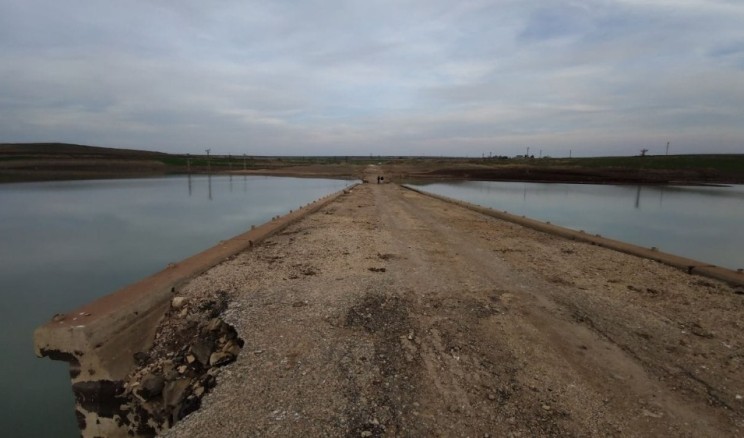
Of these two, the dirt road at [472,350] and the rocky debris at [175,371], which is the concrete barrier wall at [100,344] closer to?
the rocky debris at [175,371]

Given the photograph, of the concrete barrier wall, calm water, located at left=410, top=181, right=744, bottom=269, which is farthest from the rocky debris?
calm water, located at left=410, top=181, right=744, bottom=269

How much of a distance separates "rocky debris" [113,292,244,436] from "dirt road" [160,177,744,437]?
0.75ft

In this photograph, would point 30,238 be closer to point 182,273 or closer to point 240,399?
point 182,273

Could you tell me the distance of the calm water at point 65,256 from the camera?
200 inches

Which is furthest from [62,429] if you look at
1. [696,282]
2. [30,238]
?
[30,238]

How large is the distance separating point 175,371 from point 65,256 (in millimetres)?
10024

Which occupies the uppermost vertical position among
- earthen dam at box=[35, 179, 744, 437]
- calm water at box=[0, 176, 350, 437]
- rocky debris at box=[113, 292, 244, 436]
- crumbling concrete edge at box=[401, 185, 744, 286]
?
crumbling concrete edge at box=[401, 185, 744, 286]

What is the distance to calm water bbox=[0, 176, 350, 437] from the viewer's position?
5.08m

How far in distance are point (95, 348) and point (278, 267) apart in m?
3.43

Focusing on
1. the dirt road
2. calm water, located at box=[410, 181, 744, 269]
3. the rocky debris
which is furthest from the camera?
calm water, located at box=[410, 181, 744, 269]

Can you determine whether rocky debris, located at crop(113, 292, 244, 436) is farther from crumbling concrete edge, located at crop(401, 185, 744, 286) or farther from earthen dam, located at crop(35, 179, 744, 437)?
crumbling concrete edge, located at crop(401, 185, 744, 286)

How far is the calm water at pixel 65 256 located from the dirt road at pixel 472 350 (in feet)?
6.74

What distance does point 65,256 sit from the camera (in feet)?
39.1

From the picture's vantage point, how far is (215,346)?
185 inches
